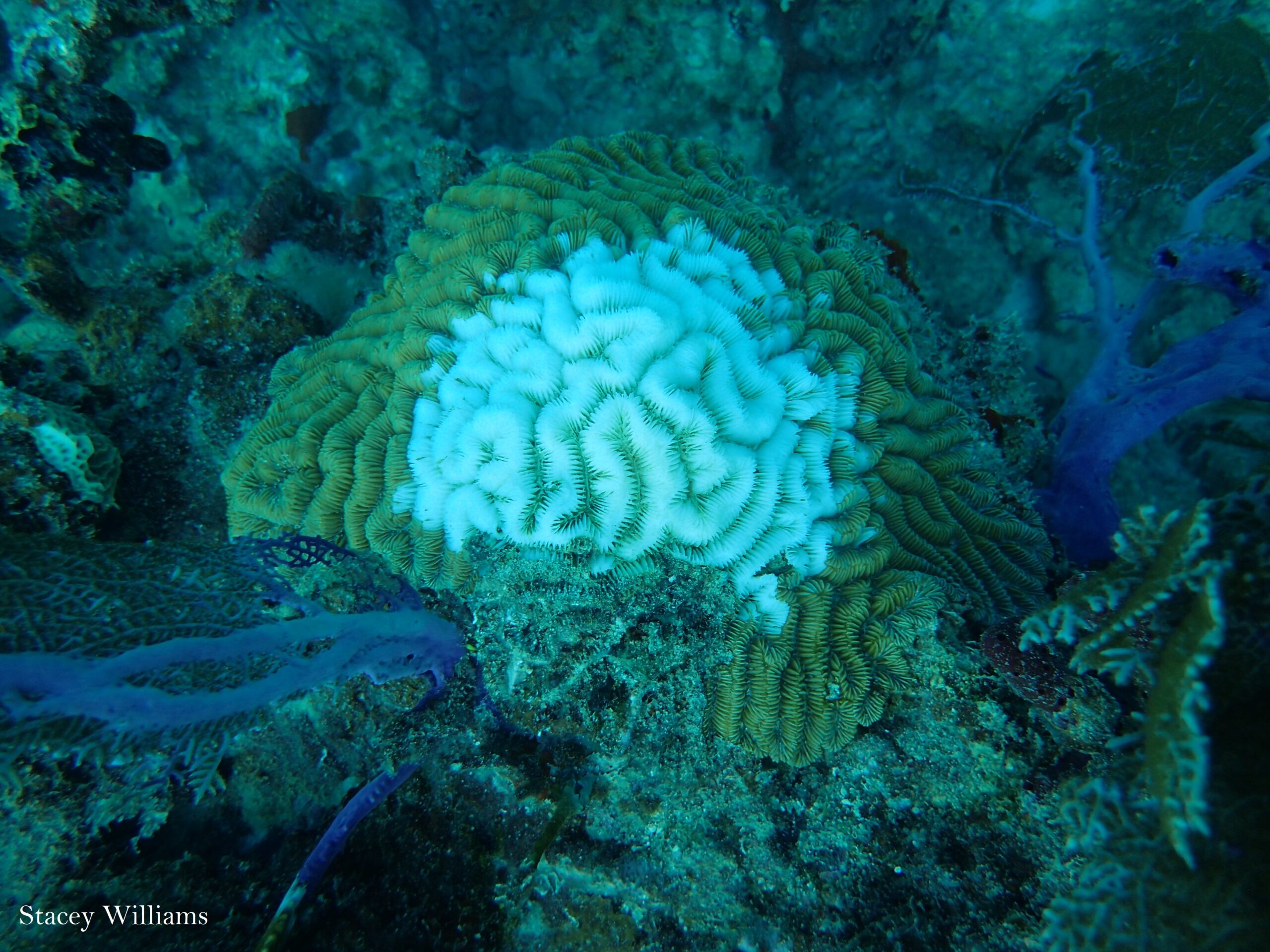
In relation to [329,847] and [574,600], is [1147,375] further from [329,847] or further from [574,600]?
[329,847]

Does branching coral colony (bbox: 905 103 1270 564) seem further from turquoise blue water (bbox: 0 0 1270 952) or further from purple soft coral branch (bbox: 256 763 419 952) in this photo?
purple soft coral branch (bbox: 256 763 419 952)

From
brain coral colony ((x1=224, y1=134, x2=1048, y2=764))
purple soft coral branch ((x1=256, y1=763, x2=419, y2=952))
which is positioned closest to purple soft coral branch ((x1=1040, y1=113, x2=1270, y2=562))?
brain coral colony ((x1=224, y1=134, x2=1048, y2=764))

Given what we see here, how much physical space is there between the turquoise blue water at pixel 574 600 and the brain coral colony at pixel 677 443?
3 cm

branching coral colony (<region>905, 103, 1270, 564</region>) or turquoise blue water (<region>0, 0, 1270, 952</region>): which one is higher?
branching coral colony (<region>905, 103, 1270, 564</region>)

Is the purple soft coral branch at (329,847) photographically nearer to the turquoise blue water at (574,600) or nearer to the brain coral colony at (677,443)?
the turquoise blue water at (574,600)

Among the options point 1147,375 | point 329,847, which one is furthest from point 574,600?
point 1147,375

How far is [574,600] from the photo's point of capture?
279 centimetres

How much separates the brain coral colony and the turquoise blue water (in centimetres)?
3

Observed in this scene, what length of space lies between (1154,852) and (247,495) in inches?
167

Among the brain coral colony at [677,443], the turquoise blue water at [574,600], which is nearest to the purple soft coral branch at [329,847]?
the turquoise blue water at [574,600]

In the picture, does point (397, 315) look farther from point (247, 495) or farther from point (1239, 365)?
point (1239, 365)

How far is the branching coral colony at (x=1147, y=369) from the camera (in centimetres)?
372

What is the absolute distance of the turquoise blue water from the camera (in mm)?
2270

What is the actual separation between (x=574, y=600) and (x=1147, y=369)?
4.31 m
